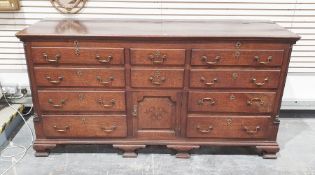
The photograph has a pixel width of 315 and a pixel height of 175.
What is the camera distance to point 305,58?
371 centimetres

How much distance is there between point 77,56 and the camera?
2.80 metres

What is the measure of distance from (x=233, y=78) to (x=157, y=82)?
2.30 feet

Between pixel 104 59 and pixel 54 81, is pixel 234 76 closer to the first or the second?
pixel 104 59

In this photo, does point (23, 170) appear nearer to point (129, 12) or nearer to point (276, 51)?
point (129, 12)

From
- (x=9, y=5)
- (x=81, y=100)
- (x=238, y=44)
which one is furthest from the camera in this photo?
(x=9, y=5)

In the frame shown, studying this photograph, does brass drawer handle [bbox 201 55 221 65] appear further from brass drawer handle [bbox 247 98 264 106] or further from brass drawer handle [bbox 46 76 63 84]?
brass drawer handle [bbox 46 76 63 84]

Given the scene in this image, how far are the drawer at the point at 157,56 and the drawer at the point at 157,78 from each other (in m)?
0.08

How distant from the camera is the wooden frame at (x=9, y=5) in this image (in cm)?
336

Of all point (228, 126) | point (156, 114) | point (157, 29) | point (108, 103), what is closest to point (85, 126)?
point (108, 103)

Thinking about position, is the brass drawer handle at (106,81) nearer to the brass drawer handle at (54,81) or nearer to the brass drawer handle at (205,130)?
the brass drawer handle at (54,81)

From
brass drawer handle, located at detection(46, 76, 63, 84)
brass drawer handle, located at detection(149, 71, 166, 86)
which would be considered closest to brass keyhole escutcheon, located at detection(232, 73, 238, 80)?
brass drawer handle, located at detection(149, 71, 166, 86)

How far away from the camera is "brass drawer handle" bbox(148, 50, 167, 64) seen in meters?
2.79

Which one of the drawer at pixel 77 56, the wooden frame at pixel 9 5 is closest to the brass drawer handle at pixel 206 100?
the drawer at pixel 77 56

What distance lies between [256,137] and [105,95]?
1.56 m
